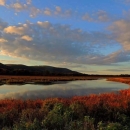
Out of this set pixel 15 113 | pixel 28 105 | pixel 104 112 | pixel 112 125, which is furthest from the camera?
pixel 28 105

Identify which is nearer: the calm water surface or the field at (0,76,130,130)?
the field at (0,76,130,130)

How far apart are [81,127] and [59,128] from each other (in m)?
1.24

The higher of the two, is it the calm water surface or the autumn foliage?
the autumn foliage

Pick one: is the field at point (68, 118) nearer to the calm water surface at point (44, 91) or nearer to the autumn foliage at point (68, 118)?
the autumn foliage at point (68, 118)

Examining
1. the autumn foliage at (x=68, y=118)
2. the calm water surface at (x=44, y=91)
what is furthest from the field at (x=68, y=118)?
the calm water surface at (x=44, y=91)

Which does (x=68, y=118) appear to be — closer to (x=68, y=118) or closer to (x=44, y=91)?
(x=68, y=118)

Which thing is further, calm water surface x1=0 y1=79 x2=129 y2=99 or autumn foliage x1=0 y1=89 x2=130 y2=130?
calm water surface x1=0 y1=79 x2=129 y2=99

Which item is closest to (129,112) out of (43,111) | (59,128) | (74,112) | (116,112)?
(116,112)

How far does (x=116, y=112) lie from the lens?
15.8 m

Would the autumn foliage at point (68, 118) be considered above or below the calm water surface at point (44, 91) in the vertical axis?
above

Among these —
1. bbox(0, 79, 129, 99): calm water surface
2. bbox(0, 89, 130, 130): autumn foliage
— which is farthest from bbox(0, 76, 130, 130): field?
bbox(0, 79, 129, 99): calm water surface

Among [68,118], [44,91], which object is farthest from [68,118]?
[44,91]

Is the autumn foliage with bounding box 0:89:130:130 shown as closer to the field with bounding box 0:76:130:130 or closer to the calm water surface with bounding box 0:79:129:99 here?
the field with bounding box 0:76:130:130

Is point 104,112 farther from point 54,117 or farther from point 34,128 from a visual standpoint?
point 34,128
